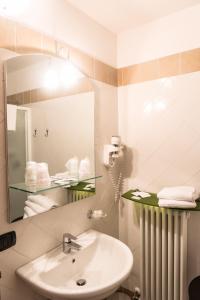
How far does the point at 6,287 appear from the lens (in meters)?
1.09

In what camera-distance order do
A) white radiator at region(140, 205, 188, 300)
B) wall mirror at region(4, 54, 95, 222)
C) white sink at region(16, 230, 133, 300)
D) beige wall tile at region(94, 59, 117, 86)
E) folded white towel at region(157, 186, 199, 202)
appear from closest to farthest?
white sink at region(16, 230, 133, 300) → wall mirror at region(4, 54, 95, 222) → folded white towel at region(157, 186, 199, 202) → white radiator at region(140, 205, 188, 300) → beige wall tile at region(94, 59, 117, 86)

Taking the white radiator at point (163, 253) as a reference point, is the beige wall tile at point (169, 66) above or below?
above

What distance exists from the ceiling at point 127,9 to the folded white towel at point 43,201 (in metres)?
1.25

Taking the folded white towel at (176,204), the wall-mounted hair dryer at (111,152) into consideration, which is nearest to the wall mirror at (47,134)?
the wall-mounted hair dryer at (111,152)

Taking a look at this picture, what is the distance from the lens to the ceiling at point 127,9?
1.46 m

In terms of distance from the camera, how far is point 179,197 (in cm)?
140

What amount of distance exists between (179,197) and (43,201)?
838 mm

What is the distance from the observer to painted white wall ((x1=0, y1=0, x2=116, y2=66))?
47.1 inches

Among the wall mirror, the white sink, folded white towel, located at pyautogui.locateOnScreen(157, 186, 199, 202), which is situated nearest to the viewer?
the white sink

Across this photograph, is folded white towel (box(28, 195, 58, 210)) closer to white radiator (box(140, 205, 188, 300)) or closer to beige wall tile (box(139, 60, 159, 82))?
white radiator (box(140, 205, 188, 300))

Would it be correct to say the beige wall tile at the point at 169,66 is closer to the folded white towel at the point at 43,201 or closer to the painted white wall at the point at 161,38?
the painted white wall at the point at 161,38

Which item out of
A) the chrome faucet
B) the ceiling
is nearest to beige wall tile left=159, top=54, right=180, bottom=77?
the ceiling

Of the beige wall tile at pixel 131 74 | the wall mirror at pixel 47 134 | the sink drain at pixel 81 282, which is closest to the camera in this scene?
the wall mirror at pixel 47 134

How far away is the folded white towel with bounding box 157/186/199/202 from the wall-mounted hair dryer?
0.45 meters
